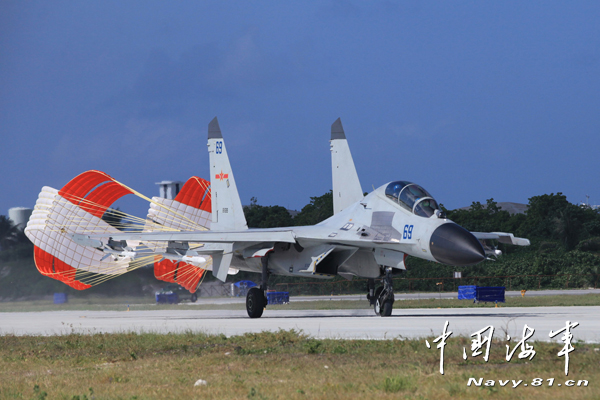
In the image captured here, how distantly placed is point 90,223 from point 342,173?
14.6 meters

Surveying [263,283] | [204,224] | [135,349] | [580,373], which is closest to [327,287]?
[204,224]

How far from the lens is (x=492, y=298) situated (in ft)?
99.4

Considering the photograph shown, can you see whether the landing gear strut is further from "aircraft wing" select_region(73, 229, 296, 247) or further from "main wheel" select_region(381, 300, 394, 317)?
"aircraft wing" select_region(73, 229, 296, 247)

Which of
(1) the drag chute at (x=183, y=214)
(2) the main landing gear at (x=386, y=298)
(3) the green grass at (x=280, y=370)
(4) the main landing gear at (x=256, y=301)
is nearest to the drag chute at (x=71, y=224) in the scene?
(1) the drag chute at (x=183, y=214)

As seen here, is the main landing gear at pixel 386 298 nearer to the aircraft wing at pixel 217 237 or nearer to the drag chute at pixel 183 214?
the aircraft wing at pixel 217 237

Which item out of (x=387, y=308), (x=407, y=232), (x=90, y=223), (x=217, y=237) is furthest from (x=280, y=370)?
(x=90, y=223)

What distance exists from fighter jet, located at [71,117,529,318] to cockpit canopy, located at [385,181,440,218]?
0.03 m

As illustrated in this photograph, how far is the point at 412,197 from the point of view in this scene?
17.4m

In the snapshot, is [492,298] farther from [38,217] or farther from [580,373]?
[580,373]

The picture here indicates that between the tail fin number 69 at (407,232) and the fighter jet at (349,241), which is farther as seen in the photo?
the tail fin number 69 at (407,232)

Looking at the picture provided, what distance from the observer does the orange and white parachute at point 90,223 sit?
30016 mm

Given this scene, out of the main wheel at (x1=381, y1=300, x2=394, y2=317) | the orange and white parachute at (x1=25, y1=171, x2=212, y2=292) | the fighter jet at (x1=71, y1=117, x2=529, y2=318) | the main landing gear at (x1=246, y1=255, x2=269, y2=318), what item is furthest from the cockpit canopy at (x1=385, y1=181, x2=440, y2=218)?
the orange and white parachute at (x1=25, y1=171, x2=212, y2=292)

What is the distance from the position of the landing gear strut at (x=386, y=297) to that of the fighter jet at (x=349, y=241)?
0.03m

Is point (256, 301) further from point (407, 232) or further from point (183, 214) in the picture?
point (183, 214)
